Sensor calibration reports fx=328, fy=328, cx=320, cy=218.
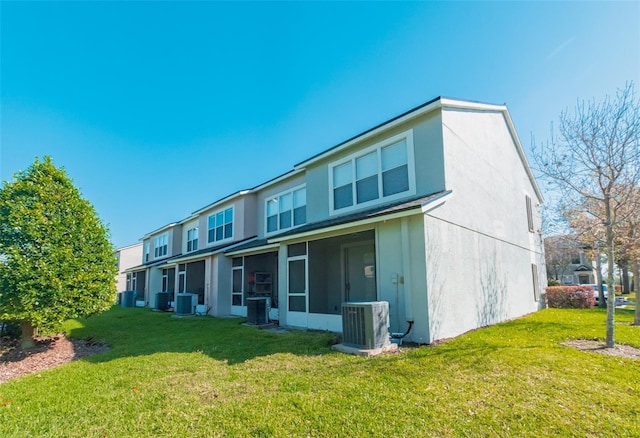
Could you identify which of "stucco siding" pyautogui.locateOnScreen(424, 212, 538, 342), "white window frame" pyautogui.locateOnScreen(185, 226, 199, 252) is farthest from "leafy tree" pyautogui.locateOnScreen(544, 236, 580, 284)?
"white window frame" pyautogui.locateOnScreen(185, 226, 199, 252)

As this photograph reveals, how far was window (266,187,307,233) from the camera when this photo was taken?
48.4 feet

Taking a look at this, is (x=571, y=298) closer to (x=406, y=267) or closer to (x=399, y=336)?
(x=406, y=267)

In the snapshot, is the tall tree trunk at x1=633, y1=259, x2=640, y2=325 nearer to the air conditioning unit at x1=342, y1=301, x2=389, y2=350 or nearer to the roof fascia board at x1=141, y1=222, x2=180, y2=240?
the air conditioning unit at x1=342, y1=301, x2=389, y2=350

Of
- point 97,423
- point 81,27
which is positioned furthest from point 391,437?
point 81,27

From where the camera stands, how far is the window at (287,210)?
14.8 metres

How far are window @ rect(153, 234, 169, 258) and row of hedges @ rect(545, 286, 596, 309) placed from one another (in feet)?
89.7

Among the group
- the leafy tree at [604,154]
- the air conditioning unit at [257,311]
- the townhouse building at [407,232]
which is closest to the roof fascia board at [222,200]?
the townhouse building at [407,232]

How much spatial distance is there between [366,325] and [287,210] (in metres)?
9.24

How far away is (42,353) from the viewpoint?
9.17 m

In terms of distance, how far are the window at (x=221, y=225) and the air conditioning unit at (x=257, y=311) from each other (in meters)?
7.29

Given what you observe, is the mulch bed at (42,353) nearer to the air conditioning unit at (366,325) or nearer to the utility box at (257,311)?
the utility box at (257,311)

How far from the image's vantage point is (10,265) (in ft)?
28.3

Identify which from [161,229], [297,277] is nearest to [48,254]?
[297,277]

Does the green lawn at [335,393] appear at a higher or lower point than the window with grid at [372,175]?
lower
